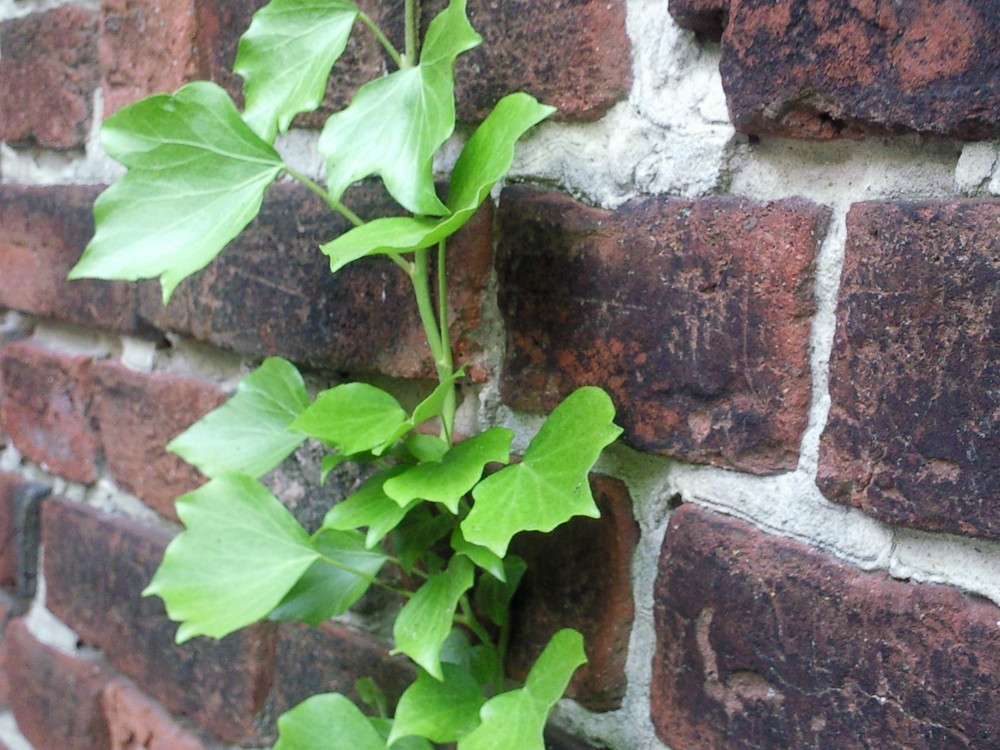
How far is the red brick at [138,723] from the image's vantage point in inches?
28.5

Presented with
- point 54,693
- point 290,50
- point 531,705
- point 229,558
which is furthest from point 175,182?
point 54,693

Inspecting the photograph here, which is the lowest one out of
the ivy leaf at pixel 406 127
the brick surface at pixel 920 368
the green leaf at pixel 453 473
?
the green leaf at pixel 453 473

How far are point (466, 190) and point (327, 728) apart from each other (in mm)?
284

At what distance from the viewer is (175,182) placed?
464mm

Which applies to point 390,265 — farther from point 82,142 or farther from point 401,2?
point 82,142

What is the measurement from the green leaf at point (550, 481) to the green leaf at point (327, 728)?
0.17 meters

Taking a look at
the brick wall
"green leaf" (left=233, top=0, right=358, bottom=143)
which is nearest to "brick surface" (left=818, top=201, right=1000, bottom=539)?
the brick wall

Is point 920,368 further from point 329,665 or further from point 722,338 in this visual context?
point 329,665

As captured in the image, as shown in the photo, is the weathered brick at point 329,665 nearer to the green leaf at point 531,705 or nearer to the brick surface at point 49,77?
the green leaf at point 531,705

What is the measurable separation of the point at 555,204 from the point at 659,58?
0.27 feet

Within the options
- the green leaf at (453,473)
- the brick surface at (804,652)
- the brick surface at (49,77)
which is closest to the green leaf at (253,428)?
the green leaf at (453,473)

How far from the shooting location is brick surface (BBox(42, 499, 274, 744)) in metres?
0.66

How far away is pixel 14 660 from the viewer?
92cm

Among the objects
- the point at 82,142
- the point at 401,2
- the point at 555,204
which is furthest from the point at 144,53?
the point at 555,204
